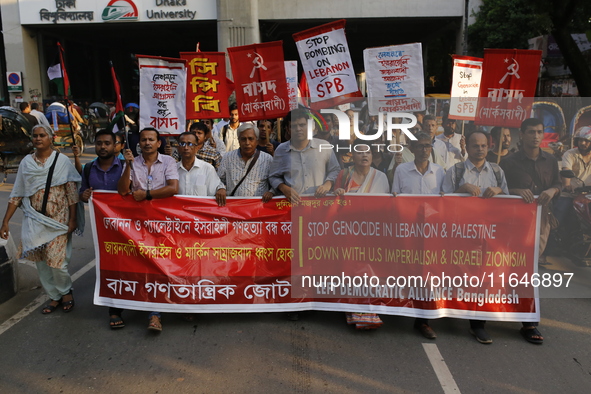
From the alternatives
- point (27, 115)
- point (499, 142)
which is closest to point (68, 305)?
point (499, 142)

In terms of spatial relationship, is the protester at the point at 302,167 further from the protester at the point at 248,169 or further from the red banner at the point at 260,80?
the red banner at the point at 260,80

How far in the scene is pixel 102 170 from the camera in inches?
188

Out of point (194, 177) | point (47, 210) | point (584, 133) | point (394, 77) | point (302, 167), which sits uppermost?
point (394, 77)

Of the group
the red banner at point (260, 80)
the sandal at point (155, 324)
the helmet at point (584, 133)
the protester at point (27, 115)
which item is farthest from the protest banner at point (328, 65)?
the protester at point (27, 115)

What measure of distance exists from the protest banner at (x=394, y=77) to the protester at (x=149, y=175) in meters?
2.02

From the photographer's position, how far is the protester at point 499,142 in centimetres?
435

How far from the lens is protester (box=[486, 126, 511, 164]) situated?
4.35 metres

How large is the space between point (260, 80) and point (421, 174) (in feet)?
7.36

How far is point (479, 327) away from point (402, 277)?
2.43ft

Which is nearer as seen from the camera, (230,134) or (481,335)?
(481,335)

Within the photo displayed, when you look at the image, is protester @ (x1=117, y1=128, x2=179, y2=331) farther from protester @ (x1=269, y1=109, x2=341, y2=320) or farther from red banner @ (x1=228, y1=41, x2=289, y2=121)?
red banner @ (x1=228, y1=41, x2=289, y2=121)

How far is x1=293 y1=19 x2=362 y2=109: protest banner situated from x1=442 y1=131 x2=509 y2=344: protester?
58.7 inches

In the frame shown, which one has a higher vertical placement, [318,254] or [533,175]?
[533,175]

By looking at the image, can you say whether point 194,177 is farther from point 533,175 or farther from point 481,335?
point 533,175
